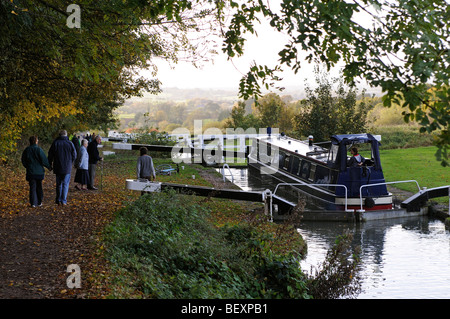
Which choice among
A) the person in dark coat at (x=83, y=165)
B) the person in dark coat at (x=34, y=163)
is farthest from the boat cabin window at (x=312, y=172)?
the person in dark coat at (x=34, y=163)

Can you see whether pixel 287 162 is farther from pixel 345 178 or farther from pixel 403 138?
pixel 403 138

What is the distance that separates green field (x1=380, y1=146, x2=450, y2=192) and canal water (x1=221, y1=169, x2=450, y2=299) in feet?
20.4

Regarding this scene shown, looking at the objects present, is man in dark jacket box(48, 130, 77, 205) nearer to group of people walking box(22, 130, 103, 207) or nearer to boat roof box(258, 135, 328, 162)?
group of people walking box(22, 130, 103, 207)

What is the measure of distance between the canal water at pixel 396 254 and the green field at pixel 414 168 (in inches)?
244

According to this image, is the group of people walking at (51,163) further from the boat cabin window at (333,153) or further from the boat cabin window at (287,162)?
the boat cabin window at (287,162)

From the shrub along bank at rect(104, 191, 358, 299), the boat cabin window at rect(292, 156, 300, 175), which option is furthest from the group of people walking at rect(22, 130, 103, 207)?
the boat cabin window at rect(292, 156, 300, 175)

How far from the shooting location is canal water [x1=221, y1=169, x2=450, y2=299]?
10.9 meters

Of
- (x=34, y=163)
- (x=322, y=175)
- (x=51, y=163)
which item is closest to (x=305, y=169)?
(x=322, y=175)

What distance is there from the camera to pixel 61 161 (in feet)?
48.6

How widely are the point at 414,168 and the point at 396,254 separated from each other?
52.7ft

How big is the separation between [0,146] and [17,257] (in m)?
7.37

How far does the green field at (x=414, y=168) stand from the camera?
945 inches

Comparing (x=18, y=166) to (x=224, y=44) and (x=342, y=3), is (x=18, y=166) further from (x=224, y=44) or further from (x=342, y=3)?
(x=342, y=3)

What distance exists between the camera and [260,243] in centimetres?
1114
